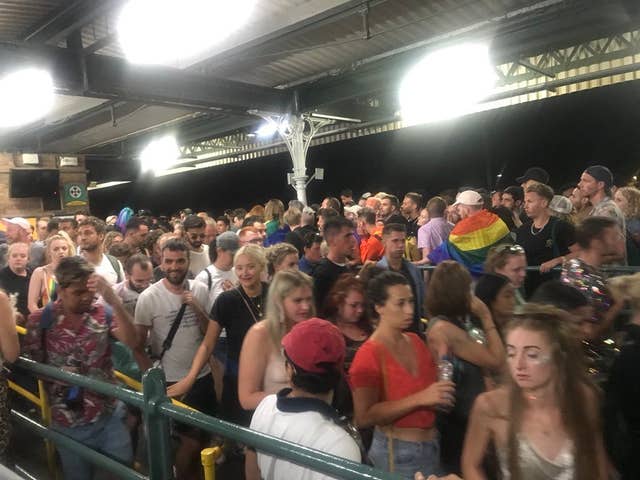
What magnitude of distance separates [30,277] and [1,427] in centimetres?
211

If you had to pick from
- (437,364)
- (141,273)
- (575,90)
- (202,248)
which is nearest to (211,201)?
(575,90)

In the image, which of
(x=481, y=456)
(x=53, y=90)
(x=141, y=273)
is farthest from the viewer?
(x=53, y=90)

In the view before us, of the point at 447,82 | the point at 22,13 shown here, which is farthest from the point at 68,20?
the point at 447,82

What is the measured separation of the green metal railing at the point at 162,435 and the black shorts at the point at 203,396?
0.88 meters

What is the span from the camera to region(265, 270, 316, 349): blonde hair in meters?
2.76

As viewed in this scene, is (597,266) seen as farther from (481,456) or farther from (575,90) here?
(575,90)

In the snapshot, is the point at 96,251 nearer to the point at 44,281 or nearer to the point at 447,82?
Answer: the point at 44,281

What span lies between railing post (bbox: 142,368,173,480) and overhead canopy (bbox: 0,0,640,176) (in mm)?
4465

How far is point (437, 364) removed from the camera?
263cm

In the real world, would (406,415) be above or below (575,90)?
below

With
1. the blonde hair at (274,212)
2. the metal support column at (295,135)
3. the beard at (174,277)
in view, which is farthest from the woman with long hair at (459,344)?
the metal support column at (295,135)

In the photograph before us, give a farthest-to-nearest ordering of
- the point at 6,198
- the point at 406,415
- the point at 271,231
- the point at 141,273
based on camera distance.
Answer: the point at 6,198 < the point at 271,231 < the point at 141,273 < the point at 406,415

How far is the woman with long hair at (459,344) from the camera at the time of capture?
2674 millimetres

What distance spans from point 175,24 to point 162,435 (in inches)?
182
